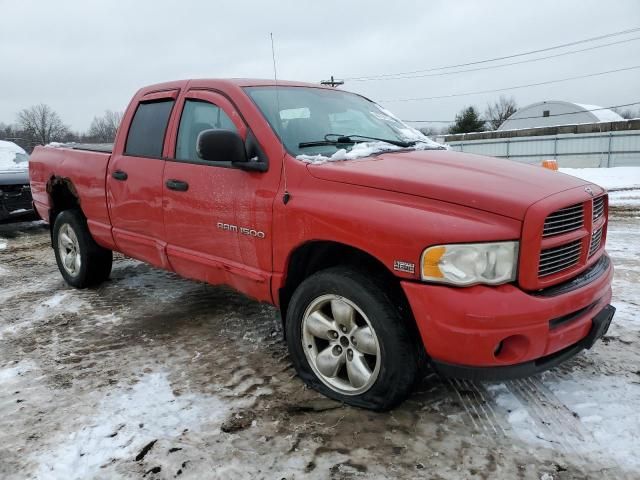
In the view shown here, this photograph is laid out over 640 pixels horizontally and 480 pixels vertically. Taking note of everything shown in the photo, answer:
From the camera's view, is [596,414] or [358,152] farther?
[358,152]

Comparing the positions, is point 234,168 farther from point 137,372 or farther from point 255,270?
point 137,372

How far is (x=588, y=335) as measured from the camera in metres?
2.61

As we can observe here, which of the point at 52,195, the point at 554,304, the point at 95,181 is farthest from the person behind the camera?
the point at 52,195

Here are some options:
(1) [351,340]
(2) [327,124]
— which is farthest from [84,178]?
(1) [351,340]

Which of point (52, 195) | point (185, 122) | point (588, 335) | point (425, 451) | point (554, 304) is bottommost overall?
point (425, 451)

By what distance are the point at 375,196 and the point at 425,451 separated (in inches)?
49.4

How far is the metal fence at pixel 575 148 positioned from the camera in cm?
2103

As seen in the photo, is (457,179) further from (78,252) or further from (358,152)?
(78,252)

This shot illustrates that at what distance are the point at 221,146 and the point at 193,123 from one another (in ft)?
2.87

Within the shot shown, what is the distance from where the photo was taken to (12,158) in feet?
33.4

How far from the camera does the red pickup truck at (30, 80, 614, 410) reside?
7.61ft

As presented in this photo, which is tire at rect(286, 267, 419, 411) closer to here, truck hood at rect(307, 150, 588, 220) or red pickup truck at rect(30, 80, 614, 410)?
red pickup truck at rect(30, 80, 614, 410)

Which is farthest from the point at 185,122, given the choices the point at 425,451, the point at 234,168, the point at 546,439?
the point at 546,439

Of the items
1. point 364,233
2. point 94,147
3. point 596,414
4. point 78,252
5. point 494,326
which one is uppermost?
point 94,147
